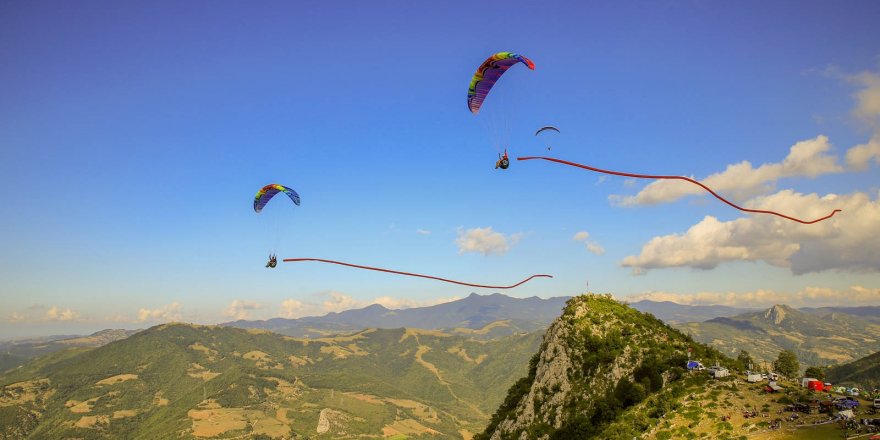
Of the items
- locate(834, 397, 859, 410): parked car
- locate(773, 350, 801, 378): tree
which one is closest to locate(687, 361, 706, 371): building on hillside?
locate(834, 397, 859, 410): parked car

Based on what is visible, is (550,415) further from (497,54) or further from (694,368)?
(497,54)

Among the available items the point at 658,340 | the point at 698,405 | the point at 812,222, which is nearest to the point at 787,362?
the point at 658,340

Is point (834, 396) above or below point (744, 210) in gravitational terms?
below

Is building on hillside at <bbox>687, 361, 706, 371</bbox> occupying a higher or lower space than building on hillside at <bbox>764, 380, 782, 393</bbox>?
higher

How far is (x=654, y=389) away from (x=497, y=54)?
54907mm

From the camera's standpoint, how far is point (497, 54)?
38719mm

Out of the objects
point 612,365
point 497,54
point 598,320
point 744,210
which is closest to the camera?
point 744,210

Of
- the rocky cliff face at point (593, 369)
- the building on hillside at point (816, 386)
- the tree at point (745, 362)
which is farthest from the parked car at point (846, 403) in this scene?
the tree at point (745, 362)

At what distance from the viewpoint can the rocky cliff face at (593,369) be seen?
68812 mm

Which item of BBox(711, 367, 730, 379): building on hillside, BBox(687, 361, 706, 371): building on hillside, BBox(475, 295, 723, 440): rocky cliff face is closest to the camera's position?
BBox(711, 367, 730, 379): building on hillside

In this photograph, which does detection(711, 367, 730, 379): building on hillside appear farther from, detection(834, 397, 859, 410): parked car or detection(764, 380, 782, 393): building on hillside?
detection(834, 397, 859, 410): parked car

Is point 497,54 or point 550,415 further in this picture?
point 550,415

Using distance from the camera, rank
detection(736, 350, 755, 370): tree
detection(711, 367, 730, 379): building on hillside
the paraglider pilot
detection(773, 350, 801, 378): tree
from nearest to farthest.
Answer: the paraglider pilot < detection(711, 367, 730, 379): building on hillside < detection(736, 350, 755, 370): tree < detection(773, 350, 801, 378): tree

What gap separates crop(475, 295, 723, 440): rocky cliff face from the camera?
68.8 m
